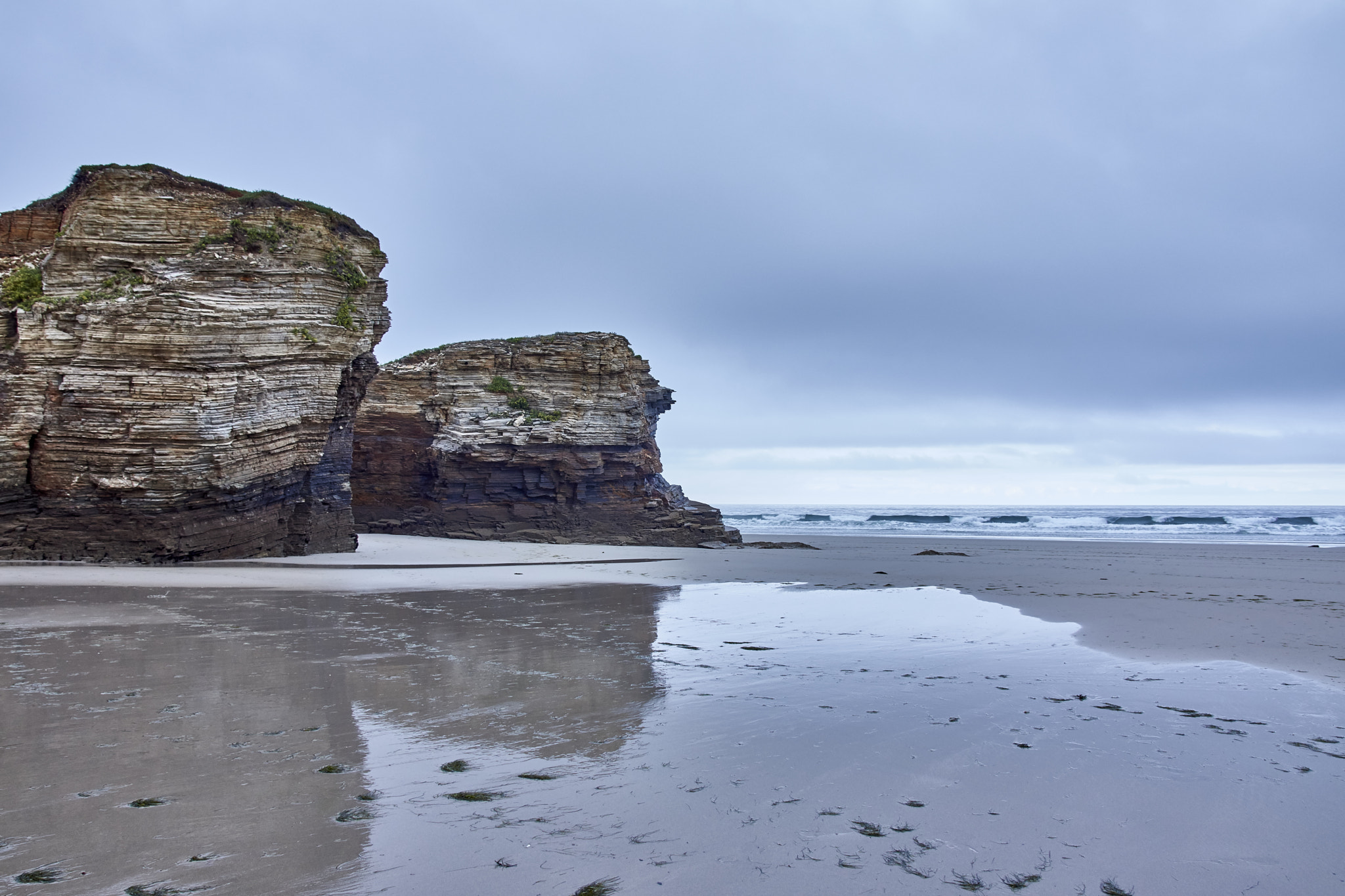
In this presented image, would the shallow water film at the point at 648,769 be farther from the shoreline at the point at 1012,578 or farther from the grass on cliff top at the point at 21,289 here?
the grass on cliff top at the point at 21,289

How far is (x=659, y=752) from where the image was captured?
14.0 ft

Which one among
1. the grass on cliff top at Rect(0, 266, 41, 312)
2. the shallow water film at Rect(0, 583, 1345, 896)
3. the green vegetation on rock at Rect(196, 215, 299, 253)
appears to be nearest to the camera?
the shallow water film at Rect(0, 583, 1345, 896)

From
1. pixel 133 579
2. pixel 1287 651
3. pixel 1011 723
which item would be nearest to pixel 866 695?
pixel 1011 723

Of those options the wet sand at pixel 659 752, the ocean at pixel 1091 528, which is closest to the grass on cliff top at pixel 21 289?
the wet sand at pixel 659 752

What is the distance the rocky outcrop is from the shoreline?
7.82ft

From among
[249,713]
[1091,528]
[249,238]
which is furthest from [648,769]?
[1091,528]

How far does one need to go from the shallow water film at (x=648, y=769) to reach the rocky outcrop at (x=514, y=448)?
20924 mm

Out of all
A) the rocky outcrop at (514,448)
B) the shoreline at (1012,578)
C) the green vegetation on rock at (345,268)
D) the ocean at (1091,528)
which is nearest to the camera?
the shoreline at (1012,578)

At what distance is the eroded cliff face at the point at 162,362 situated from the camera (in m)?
14.3

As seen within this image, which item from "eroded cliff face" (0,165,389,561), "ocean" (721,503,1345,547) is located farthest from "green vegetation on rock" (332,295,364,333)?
"ocean" (721,503,1345,547)

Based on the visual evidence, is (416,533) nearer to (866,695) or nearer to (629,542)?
(629,542)

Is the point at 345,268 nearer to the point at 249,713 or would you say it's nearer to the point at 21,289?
the point at 21,289

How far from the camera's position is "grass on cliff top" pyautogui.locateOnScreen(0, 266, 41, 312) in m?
14.8

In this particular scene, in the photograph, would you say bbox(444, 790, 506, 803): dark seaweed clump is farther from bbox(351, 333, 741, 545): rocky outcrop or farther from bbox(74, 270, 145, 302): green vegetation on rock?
bbox(351, 333, 741, 545): rocky outcrop
